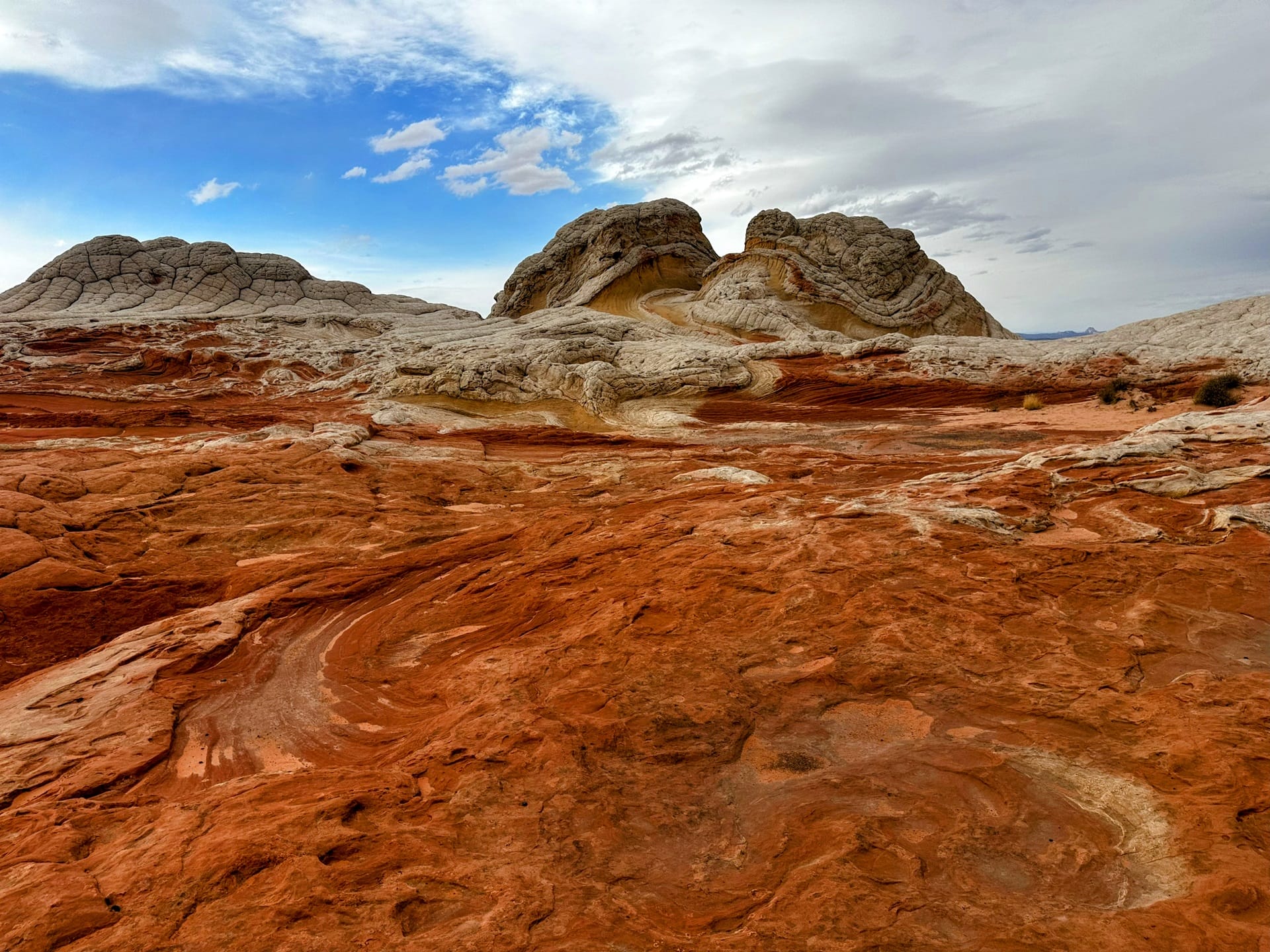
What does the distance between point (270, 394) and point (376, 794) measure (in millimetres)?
22573

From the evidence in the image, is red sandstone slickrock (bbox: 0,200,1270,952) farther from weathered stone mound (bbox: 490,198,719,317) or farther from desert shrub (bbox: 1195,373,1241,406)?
weathered stone mound (bbox: 490,198,719,317)

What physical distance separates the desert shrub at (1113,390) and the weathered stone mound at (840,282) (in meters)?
14.6

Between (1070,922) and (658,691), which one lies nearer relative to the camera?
(1070,922)

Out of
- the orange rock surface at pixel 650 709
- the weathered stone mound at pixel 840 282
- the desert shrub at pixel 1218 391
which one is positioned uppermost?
the weathered stone mound at pixel 840 282

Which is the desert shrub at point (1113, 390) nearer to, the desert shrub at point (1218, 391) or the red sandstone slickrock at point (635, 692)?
the desert shrub at point (1218, 391)

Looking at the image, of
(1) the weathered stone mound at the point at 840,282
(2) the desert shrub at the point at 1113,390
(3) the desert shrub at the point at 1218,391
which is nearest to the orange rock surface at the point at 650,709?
(3) the desert shrub at the point at 1218,391

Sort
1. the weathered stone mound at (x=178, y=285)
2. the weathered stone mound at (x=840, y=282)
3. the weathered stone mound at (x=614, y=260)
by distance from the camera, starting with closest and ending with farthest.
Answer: the weathered stone mound at (x=840, y=282) < the weathered stone mound at (x=178, y=285) < the weathered stone mound at (x=614, y=260)

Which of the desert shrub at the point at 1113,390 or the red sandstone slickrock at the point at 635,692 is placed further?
the desert shrub at the point at 1113,390

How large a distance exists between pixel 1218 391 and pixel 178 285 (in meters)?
45.8

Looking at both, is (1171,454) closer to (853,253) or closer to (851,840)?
(851,840)

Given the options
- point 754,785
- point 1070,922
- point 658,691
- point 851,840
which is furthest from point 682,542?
point 1070,922

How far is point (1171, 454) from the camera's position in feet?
30.6

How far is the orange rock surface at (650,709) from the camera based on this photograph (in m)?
3.05

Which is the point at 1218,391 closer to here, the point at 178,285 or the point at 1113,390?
the point at 1113,390
